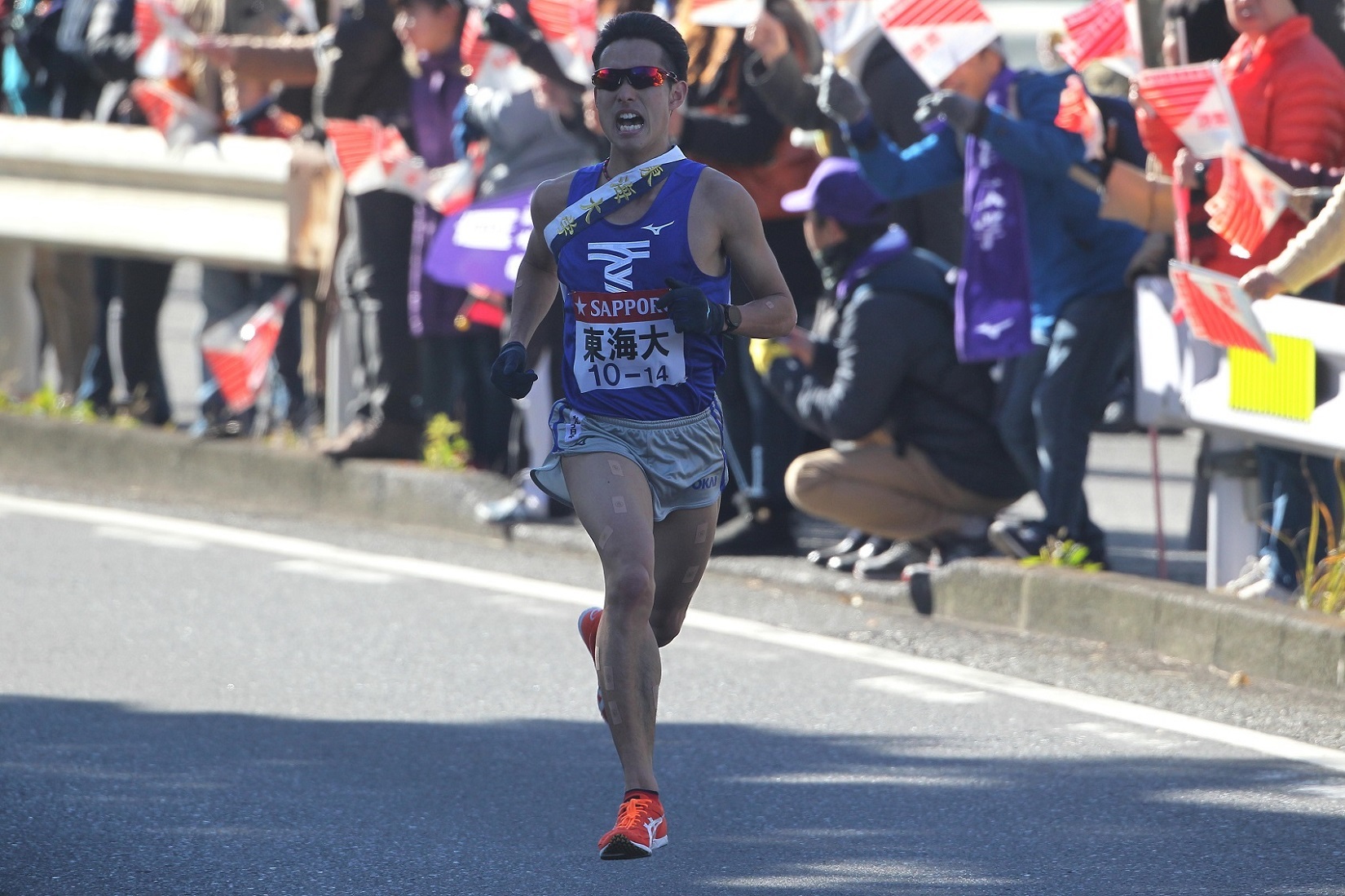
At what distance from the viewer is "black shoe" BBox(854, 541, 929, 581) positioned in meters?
9.04

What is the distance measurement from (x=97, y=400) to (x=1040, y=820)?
7800mm

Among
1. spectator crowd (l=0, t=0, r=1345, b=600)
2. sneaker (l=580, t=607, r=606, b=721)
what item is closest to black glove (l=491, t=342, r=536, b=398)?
sneaker (l=580, t=607, r=606, b=721)

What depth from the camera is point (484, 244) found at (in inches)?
394

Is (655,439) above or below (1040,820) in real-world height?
above

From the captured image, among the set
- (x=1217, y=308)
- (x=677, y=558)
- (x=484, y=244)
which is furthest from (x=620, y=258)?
Result: (x=484, y=244)

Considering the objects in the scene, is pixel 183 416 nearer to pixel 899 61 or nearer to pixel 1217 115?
pixel 899 61

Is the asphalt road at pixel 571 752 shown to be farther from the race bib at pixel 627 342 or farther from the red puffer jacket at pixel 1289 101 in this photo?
the red puffer jacket at pixel 1289 101

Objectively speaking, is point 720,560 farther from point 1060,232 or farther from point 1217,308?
point 1217,308

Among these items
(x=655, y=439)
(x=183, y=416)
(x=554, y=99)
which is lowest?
(x=183, y=416)

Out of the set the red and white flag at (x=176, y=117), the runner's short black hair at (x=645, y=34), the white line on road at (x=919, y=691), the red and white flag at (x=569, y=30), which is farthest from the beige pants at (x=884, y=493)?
the red and white flag at (x=176, y=117)

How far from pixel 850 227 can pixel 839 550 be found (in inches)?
51.1

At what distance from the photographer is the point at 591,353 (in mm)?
5539

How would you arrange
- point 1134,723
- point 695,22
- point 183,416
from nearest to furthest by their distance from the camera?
point 1134,723
point 695,22
point 183,416

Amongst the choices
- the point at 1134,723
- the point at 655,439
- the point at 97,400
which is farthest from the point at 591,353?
the point at 97,400
